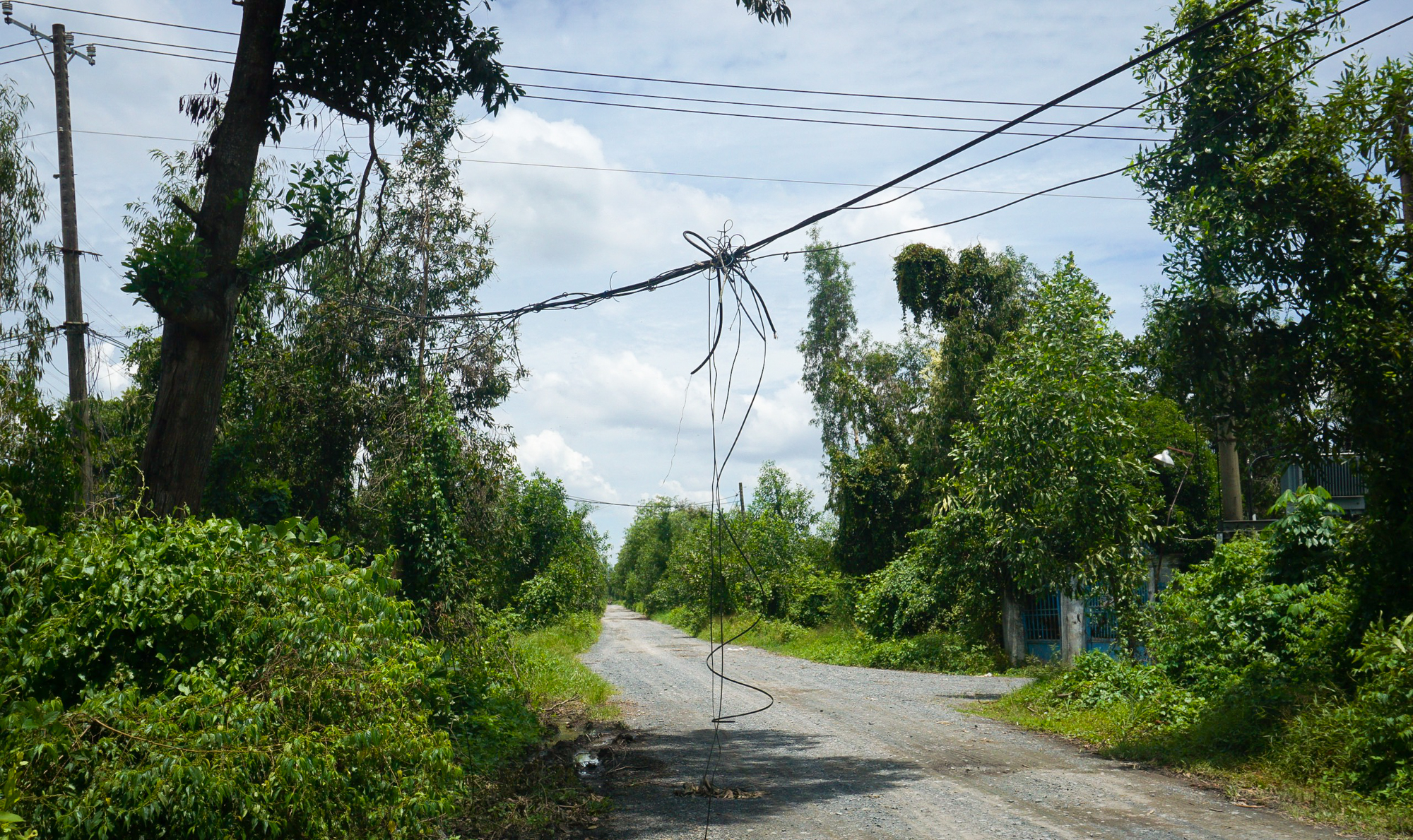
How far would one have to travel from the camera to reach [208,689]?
193 inches

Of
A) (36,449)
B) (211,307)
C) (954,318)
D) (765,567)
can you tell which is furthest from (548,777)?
(765,567)

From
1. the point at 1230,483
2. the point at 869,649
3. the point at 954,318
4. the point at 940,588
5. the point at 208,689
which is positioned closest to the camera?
the point at 208,689

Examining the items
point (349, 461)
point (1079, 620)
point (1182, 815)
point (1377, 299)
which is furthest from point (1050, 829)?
point (349, 461)

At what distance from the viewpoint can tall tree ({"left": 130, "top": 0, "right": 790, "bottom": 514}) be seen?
8.34m

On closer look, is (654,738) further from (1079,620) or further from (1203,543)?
(1203,543)

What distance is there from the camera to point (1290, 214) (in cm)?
861

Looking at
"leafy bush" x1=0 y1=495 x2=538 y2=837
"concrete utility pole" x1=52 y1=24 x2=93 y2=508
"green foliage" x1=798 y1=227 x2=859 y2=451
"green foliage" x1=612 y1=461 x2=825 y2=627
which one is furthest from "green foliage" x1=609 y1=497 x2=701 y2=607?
"leafy bush" x1=0 y1=495 x2=538 y2=837

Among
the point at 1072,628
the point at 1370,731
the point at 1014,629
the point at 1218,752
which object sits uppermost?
the point at 1370,731

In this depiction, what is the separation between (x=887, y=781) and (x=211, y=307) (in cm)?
742

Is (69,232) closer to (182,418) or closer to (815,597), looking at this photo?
(182,418)

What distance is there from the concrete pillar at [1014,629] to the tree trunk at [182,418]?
15551 mm

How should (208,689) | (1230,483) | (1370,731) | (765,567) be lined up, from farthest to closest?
(765,567), (1230,483), (1370,731), (208,689)

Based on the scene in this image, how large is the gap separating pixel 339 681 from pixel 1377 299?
893cm

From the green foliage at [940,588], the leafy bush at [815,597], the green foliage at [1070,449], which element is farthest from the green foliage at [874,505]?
the green foliage at [1070,449]
